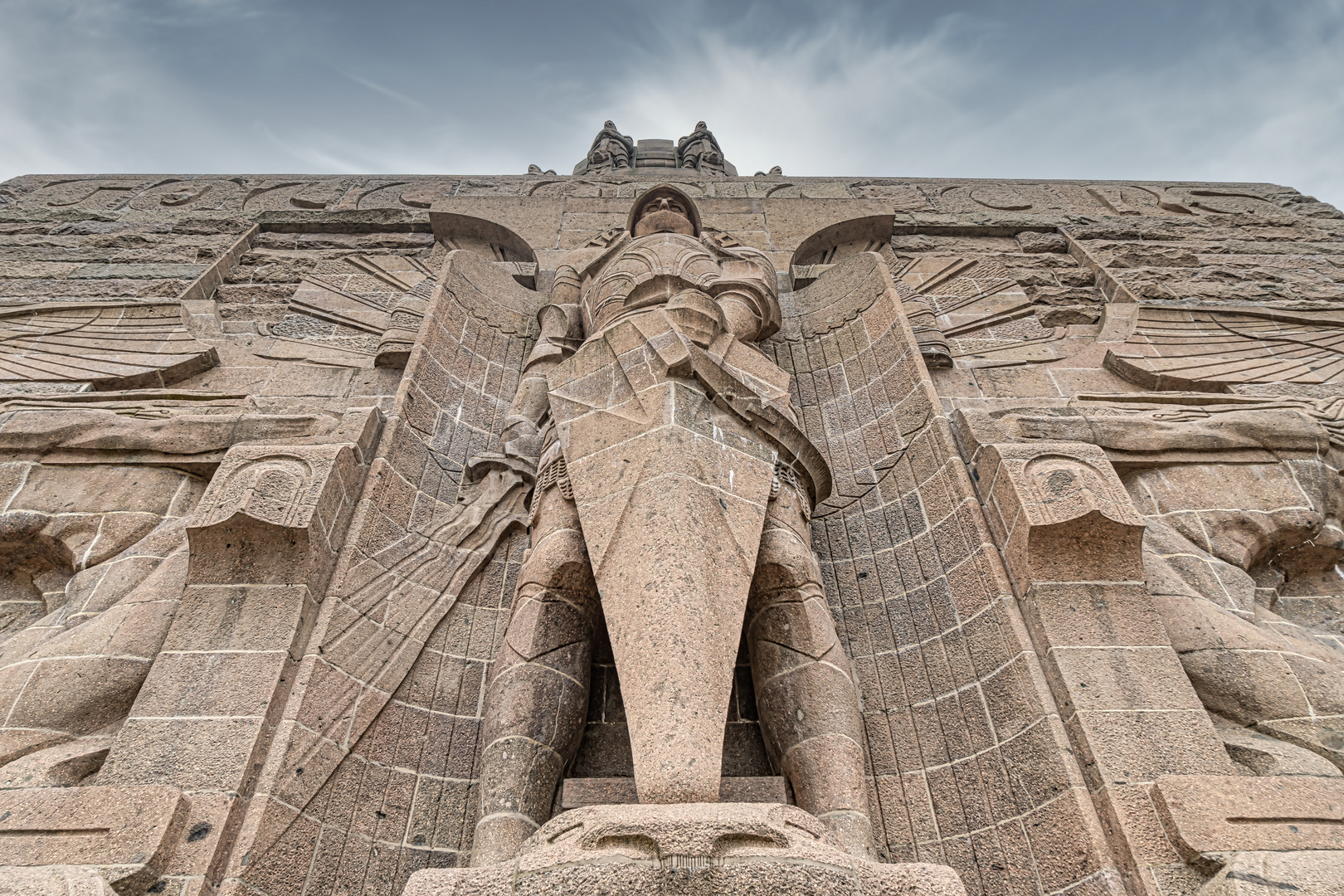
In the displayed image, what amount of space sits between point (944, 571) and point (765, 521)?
3.41ft

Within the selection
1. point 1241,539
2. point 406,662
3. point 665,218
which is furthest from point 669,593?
point 665,218

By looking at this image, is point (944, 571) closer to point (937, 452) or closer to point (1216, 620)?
point (937, 452)

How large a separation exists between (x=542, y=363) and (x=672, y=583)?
270 cm

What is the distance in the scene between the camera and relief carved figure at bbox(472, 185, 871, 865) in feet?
8.91

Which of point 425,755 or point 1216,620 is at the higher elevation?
point 1216,620

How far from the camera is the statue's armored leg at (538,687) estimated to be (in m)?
2.85

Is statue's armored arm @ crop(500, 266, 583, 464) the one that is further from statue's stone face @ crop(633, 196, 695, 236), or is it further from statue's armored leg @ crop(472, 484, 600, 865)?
statue's armored leg @ crop(472, 484, 600, 865)

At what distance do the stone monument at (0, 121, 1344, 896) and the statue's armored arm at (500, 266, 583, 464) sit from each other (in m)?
0.03

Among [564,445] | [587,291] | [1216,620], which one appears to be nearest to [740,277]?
[587,291]

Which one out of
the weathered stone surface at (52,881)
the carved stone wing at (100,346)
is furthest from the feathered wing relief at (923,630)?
the carved stone wing at (100,346)

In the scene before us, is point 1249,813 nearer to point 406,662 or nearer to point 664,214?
point 406,662

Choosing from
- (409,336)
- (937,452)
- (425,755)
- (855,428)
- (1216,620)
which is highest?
(409,336)

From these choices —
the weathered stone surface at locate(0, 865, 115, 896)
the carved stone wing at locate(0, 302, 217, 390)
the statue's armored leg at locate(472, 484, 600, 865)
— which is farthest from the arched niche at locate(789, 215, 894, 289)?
the weathered stone surface at locate(0, 865, 115, 896)

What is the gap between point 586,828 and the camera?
2.17 metres
